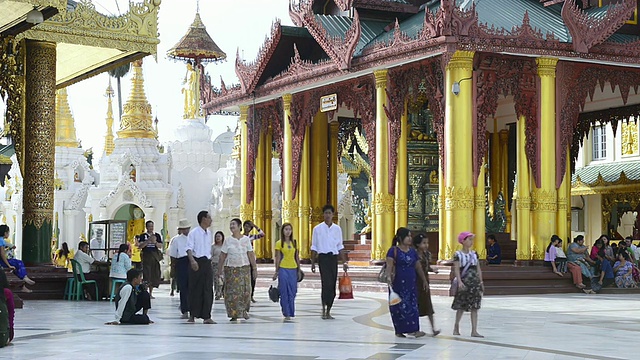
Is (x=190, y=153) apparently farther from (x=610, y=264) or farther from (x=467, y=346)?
(x=467, y=346)

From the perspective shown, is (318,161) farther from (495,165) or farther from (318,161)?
(495,165)

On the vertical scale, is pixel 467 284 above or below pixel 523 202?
below

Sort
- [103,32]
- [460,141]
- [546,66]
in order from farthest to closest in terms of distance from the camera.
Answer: [546,66] < [460,141] < [103,32]

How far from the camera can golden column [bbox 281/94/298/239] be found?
88.4 ft

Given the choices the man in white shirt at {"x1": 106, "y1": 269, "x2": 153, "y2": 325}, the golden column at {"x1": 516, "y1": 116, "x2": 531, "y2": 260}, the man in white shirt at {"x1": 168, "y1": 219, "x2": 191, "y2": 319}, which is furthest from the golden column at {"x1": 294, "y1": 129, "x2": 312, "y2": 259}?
the man in white shirt at {"x1": 106, "y1": 269, "x2": 153, "y2": 325}

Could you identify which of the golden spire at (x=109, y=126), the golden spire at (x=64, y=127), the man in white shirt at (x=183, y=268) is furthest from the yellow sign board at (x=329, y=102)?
the golden spire at (x=109, y=126)

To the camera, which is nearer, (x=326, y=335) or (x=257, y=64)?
(x=326, y=335)

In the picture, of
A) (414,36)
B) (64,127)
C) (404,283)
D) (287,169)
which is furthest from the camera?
(64,127)

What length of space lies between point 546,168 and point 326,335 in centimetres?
1060

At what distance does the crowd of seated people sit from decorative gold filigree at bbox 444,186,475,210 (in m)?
1.87

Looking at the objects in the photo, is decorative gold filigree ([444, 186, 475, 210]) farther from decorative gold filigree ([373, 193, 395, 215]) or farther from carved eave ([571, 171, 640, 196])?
carved eave ([571, 171, 640, 196])

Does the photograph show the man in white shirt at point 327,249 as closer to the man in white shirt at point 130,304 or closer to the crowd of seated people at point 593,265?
the man in white shirt at point 130,304

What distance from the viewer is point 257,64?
27.3 m

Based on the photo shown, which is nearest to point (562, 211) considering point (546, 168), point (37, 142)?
point (546, 168)
